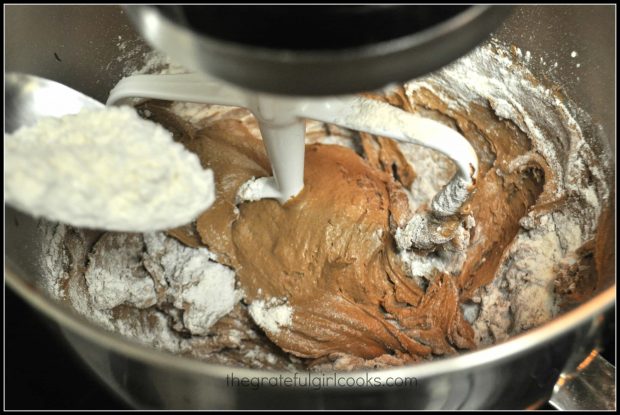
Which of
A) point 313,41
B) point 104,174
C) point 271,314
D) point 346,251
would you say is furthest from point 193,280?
point 313,41

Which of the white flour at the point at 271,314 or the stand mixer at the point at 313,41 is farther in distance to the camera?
the white flour at the point at 271,314

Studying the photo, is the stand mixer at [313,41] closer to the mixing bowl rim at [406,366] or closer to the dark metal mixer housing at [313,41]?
the dark metal mixer housing at [313,41]

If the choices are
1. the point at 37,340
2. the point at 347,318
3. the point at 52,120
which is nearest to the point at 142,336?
the point at 37,340

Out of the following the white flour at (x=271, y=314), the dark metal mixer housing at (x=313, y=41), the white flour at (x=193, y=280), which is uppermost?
the dark metal mixer housing at (x=313, y=41)

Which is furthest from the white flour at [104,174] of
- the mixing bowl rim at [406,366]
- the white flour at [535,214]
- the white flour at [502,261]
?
the white flour at [535,214]

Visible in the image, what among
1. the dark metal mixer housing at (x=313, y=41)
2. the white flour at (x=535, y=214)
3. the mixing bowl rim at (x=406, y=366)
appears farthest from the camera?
the white flour at (x=535, y=214)

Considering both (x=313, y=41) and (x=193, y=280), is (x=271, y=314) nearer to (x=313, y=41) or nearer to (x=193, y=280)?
(x=193, y=280)
